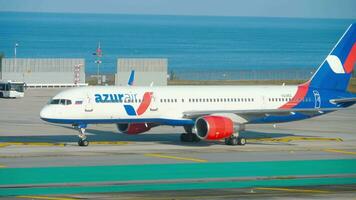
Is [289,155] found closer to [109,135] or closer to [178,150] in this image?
[178,150]

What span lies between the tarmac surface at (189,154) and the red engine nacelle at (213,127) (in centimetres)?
78

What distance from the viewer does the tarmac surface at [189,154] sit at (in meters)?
29.5

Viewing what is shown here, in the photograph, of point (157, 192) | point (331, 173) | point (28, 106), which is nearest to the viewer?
point (157, 192)

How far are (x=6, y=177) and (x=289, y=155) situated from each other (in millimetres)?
16152

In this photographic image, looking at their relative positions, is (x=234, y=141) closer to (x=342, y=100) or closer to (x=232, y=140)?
(x=232, y=140)

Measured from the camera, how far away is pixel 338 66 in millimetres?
53625

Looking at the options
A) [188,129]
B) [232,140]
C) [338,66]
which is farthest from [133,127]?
[338,66]

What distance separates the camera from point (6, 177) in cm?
3359

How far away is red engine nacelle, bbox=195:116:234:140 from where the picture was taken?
4609cm

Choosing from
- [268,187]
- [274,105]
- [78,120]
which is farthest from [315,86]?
[268,187]

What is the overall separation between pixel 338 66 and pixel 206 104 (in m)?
9.82

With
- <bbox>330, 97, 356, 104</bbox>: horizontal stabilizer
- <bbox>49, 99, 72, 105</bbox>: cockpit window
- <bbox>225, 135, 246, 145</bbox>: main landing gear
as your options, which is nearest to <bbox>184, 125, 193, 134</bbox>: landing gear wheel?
<bbox>225, 135, 246, 145</bbox>: main landing gear

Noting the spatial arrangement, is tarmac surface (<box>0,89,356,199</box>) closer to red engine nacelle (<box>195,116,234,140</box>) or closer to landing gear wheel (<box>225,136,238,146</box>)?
landing gear wheel (<box>225,136,238,146</box>)

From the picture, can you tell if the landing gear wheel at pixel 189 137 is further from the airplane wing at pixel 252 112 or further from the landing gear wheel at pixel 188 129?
the airplane wing at pixel 252 112
